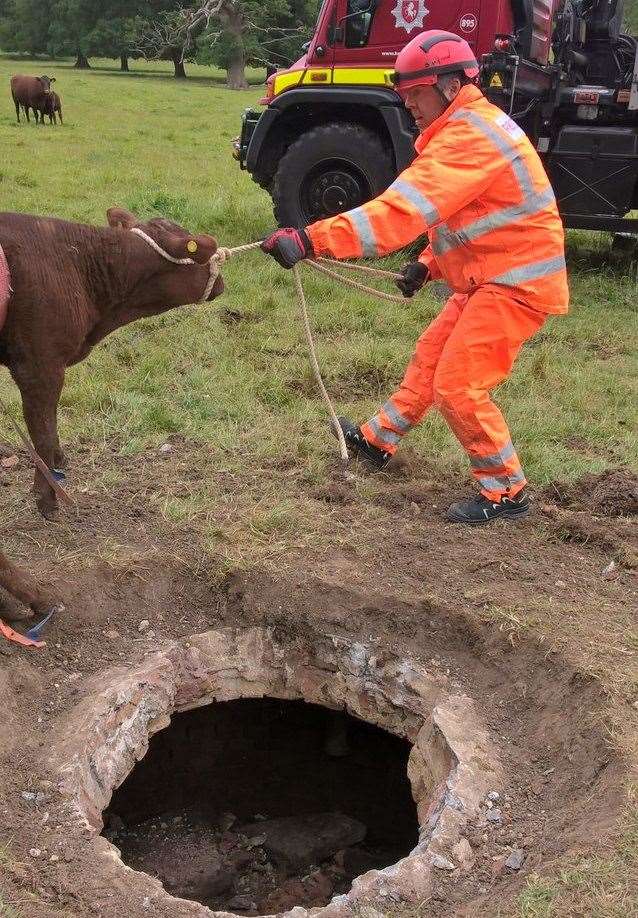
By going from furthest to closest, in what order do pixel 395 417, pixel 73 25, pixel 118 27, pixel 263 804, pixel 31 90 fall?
pixel 73 25 < pixel 118 27 < pixel 31 90 < pixel 395 417 < pixel 263 804

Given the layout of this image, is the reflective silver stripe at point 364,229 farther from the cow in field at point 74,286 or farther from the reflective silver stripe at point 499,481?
the reflective silver stripe at point 499,481

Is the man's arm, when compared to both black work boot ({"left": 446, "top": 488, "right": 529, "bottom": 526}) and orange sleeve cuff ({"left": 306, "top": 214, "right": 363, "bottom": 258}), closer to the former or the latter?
orange sleeve cuff ({"left": 306, "top": 214, "right": 363, "bottom": 258})

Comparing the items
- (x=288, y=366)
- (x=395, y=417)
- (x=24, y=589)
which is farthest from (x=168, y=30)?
(x=24, y=589)

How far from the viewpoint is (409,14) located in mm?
8328

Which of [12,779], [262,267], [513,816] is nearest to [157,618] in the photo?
[12,779]

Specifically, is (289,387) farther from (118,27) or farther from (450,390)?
(118,27)

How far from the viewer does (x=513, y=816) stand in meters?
3.24

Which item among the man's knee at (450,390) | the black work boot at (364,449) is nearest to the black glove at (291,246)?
the man's knee at (450,390)

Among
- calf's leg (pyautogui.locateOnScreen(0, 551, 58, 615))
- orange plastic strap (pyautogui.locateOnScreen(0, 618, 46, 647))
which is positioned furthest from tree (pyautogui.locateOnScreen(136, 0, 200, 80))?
orange plastic strap (pyautogui.locateOnScreen(0, 618, 46, 647))

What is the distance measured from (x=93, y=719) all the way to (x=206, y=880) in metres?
1.17

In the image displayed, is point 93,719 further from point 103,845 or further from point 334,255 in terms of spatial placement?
point 334,255

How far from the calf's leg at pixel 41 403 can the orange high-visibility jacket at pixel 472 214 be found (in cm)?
129

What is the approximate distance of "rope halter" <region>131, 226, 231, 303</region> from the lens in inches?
157

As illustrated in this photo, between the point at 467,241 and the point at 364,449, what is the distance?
139 centimetres
